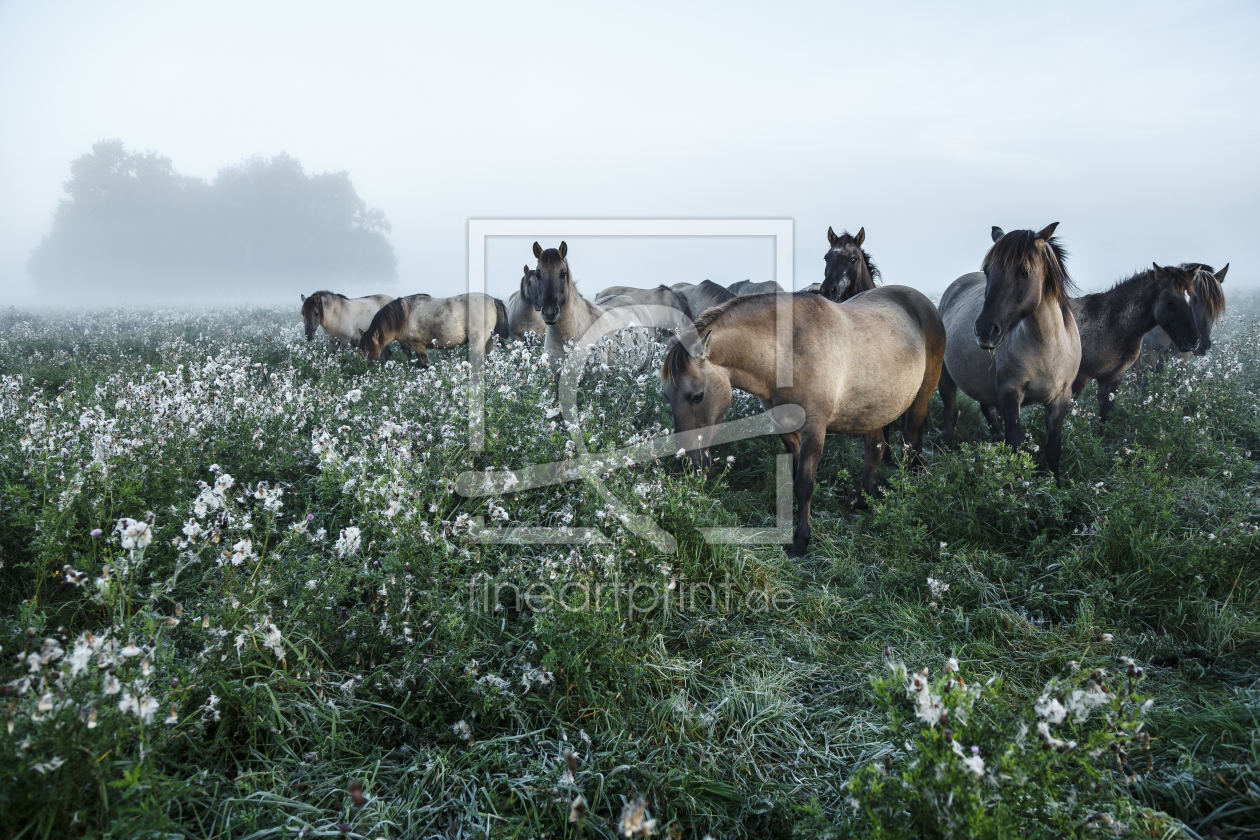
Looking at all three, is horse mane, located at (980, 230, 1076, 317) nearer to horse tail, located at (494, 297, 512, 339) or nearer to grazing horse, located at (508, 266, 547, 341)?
grazing horse, located at (508, 266, 547, 341)

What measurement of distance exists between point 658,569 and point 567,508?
32.2 inches

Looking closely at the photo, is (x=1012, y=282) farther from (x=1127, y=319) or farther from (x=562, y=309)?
(x=562, y=309)

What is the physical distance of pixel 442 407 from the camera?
5531mm

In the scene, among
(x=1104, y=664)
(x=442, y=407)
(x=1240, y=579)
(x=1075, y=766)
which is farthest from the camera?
(x=442, y=407)

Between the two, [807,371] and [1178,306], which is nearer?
[807,371]

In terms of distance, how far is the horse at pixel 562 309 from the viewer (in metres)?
9.09

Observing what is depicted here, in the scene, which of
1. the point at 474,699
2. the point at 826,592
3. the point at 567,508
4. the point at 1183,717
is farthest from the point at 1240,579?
the point at 474,699

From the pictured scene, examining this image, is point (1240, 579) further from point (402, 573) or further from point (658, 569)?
point (402, 573)

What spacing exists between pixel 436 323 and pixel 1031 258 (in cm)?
1223

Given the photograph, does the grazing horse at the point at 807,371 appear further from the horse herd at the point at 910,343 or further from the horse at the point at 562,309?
the horse at the point at 562,309

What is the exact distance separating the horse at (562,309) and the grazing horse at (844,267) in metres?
2.72

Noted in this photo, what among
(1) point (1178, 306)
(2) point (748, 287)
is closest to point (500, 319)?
(2) point (748, 287)

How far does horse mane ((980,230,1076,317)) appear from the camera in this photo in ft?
18.7

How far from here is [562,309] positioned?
31.4ft
